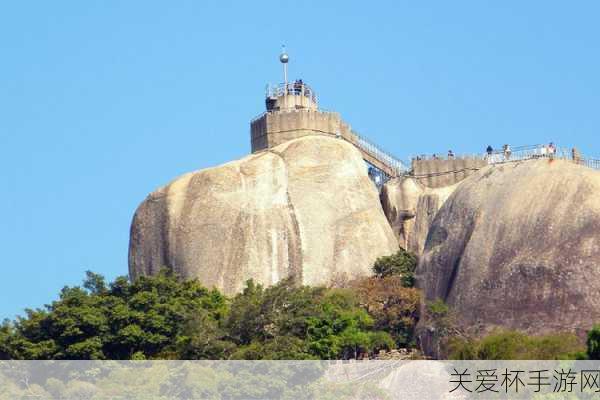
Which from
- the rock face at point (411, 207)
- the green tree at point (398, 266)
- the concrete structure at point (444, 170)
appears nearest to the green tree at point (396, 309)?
the green tree at point (398, 266)

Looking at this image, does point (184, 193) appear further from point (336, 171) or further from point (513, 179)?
point (513, 179)

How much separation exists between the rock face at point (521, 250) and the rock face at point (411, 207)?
634 cm

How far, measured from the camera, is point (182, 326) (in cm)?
6538

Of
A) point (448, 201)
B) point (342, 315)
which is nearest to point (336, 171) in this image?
point (448, 201)

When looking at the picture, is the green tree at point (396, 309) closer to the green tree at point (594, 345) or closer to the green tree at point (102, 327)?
the green tree at point (102, 327)

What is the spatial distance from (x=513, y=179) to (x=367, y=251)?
8.84m

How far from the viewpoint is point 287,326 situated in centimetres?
6475

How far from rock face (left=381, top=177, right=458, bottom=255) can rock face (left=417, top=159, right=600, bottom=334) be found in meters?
6.34

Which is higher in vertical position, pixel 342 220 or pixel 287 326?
pixel 342 220

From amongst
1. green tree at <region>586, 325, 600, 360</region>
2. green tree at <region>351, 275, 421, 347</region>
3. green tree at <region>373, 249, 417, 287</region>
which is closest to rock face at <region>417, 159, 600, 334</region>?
green tree at <region>351, 275, 421, 347</region>

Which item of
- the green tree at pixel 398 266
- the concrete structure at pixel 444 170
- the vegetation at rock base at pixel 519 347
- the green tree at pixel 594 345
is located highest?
the concrete structure at pixel 444 170

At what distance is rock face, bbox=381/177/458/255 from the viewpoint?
7856cm

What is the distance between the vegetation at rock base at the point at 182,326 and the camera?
6391cm

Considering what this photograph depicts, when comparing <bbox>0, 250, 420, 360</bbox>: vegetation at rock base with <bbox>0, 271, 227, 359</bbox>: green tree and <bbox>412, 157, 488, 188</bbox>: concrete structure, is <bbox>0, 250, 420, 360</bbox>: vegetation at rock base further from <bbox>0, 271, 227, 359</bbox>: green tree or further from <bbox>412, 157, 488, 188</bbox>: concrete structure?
<bbox>412, 157, 488, 188</bbox>: concrete structure
